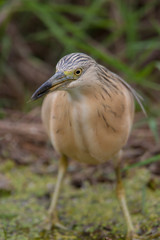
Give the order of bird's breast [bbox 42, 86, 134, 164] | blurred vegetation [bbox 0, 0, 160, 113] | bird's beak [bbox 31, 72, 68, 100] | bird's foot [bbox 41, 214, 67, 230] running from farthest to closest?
blurred vegetation [bbox 0, 0, 160, 113] < bird's foot [bbox 41, 214, 67, 230] < bird's breast [bbox 42, 86, 134, 164] < bird's beak [bbox 31, 72, 68, 100]

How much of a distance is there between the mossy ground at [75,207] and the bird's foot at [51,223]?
0.13 ft

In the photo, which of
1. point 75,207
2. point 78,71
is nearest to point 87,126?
point 78,71

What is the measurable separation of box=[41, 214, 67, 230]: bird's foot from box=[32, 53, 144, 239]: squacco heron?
44cm

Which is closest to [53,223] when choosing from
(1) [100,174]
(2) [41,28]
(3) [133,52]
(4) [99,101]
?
(1) [100,174]

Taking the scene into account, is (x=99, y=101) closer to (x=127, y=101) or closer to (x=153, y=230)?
(x=127, y=101)

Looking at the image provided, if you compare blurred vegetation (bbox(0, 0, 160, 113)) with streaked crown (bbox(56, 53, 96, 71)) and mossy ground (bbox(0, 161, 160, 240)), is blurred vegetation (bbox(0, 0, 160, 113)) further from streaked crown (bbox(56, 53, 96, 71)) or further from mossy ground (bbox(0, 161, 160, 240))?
streaked crown (bbox(56, 53, 96, 71))

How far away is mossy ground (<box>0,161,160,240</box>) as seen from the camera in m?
2.62

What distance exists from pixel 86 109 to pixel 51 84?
255 mm

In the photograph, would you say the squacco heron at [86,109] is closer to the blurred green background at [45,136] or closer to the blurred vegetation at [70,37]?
the blurred green background at [45,136]

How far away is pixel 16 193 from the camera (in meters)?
3.18

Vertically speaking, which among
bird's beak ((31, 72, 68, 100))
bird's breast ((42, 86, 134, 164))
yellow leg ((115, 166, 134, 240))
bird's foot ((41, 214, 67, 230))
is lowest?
bird's foot ((41, 214, 67, 230))

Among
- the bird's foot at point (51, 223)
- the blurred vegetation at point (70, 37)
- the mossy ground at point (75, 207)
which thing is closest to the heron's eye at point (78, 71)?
the mossy ground at point (75, 207)

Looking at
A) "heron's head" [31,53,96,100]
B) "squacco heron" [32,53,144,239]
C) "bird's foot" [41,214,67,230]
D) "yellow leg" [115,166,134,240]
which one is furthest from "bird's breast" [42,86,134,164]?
"bird's foot" [41,214,67,230]

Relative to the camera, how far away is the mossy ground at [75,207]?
8.59 ft
